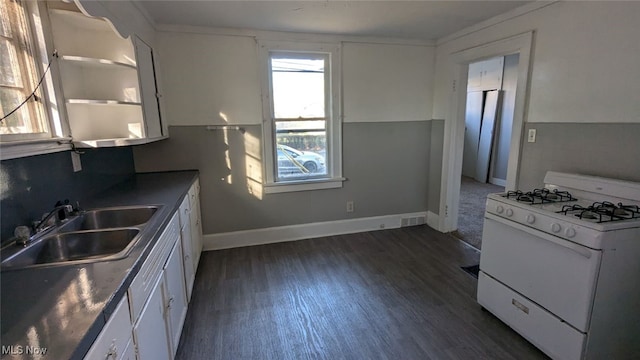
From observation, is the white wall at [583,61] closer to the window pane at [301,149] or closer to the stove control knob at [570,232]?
the stove control knob at [570,232]

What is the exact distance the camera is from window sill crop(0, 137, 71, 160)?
4.00 ft

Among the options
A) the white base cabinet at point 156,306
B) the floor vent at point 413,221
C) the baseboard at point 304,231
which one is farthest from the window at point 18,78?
the floor vent at point 413,221

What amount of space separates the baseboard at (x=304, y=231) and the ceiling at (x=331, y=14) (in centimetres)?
219

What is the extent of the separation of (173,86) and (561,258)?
3425 millimetres

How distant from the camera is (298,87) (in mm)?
3404

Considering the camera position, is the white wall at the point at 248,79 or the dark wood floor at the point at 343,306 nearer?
the dark wood floor at the point at 343,306

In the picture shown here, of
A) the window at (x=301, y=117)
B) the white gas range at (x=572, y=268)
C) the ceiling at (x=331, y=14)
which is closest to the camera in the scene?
the white gas range at (x=572, y=268)

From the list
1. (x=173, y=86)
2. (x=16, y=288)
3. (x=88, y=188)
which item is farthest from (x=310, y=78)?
(x=16, y=288)

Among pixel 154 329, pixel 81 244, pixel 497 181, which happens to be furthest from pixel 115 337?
pixel 497 181

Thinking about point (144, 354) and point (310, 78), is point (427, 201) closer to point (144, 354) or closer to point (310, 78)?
point (310, 78)

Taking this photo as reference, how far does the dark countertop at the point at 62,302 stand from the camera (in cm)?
73

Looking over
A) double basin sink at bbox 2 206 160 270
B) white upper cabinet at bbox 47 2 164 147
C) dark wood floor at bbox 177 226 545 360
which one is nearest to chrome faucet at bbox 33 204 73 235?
double basin sink at bbox 2 206 160 270

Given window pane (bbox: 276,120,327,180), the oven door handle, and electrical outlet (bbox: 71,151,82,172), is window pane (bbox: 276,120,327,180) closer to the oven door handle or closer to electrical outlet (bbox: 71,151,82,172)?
electrical outlet (bbox: 71,151,82,172)

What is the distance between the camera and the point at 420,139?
3883 millimetres
